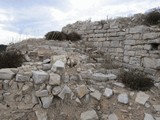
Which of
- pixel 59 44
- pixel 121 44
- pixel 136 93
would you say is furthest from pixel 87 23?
pixel 136 93

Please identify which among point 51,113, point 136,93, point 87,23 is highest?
point 87,23

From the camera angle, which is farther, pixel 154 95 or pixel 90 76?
pixel 90 76

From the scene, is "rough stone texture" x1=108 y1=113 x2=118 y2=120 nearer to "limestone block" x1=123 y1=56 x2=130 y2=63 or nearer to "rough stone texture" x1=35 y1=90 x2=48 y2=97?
"rough stone texture" x1=35 y1=90 x2=48 y2=97

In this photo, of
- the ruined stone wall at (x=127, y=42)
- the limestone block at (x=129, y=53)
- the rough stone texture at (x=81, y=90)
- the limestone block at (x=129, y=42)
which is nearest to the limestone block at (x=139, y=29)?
the ruined stone wall at (x=127, y=42)

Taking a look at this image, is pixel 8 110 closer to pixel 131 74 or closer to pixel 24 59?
pixel 24 59

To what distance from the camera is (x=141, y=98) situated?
213 inches

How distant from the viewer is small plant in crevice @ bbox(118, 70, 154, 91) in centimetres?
577

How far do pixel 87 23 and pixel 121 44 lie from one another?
274cm

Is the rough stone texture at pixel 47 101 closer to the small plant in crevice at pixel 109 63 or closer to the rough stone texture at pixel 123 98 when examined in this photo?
the rough stone texture at pixel 123 98

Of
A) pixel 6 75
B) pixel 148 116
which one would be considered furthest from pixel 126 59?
pixel 6 75

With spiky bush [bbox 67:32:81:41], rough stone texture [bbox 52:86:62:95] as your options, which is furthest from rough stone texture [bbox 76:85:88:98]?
spiky bush [bbox 67:32:81:41]

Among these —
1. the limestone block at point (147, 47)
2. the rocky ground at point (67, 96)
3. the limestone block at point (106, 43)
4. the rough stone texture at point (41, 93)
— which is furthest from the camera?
the limestone block at point (106, 43)

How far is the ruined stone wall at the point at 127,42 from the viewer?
20.4 feet

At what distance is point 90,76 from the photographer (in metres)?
6.00
